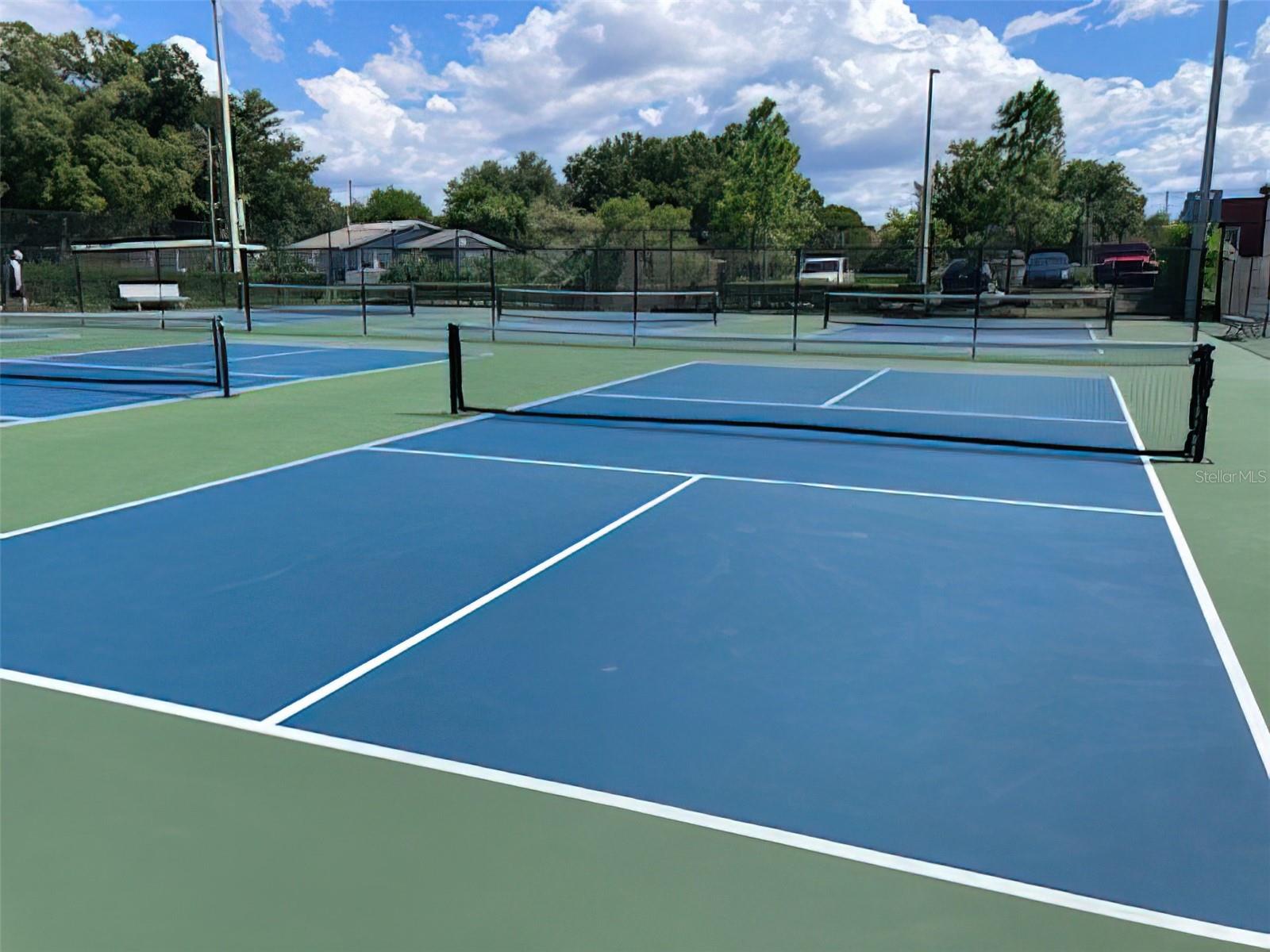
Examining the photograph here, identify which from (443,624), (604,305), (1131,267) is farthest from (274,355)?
(1131,267)

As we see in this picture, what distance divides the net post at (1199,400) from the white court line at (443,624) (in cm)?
520

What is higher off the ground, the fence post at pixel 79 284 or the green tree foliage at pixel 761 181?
the green tree foliage at pixel 761 181

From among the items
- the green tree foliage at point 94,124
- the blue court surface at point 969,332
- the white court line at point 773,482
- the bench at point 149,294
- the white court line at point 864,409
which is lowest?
the white court line at point 773,482

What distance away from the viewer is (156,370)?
16.7m

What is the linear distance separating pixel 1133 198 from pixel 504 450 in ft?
227

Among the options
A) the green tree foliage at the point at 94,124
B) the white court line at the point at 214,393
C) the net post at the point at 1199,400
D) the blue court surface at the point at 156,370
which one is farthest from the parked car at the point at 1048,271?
the green tree foliage at the point at 94,124

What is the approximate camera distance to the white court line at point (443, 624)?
14.7 feet

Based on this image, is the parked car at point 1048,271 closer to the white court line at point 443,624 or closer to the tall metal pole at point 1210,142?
the tall metal pole at point 1210,142

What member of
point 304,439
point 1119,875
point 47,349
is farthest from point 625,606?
point 47,349

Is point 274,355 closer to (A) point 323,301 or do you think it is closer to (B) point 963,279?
(A) point 323,301

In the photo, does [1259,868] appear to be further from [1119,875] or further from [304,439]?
[304,439]

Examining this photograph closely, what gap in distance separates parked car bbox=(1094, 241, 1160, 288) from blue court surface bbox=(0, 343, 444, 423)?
2485cm

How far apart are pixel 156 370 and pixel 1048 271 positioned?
27.9m

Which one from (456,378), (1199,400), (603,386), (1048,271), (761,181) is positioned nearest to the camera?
(1199,400)
